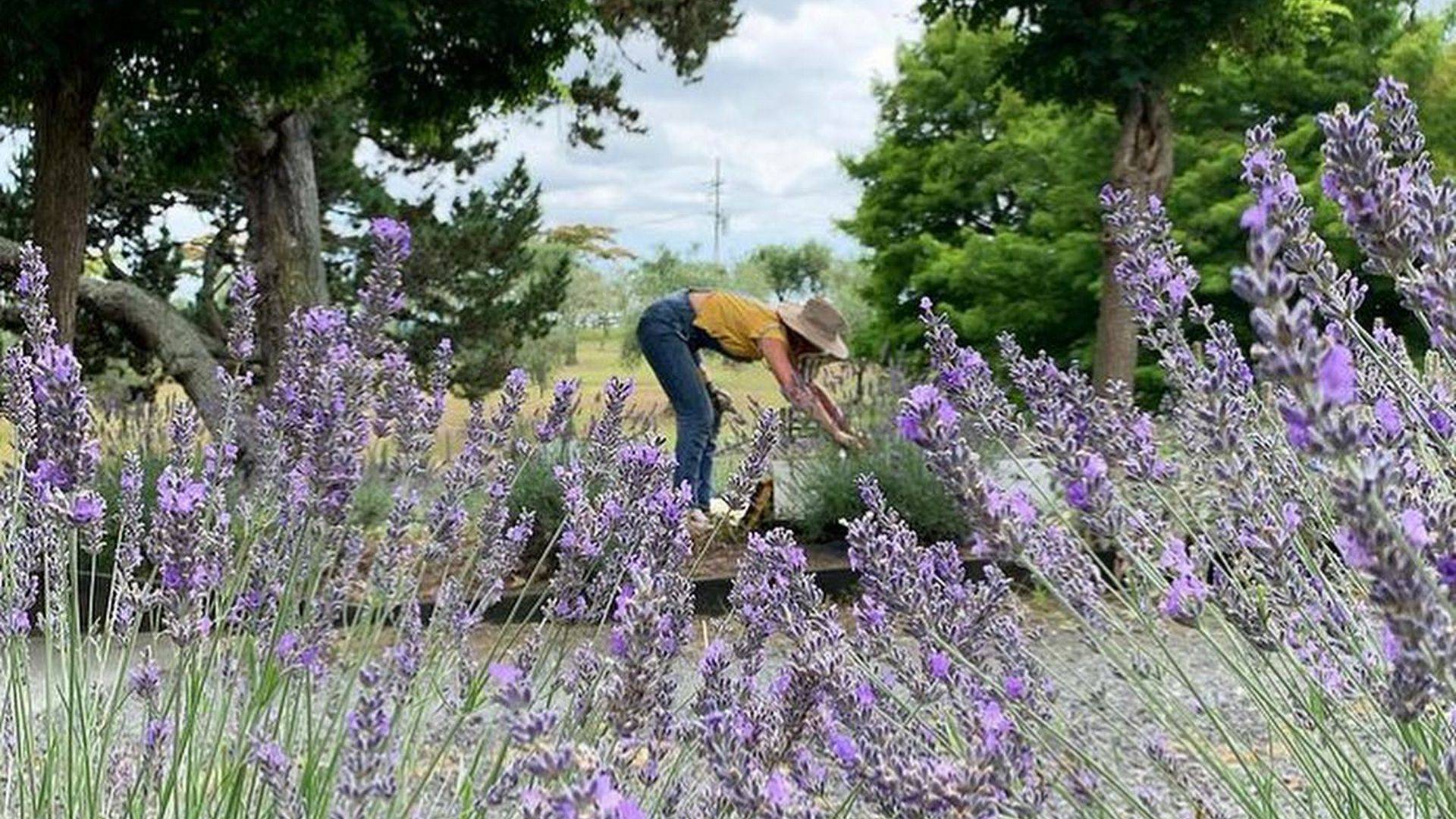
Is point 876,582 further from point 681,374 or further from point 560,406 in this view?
point 681,374

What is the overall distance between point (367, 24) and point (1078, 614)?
6.32 m

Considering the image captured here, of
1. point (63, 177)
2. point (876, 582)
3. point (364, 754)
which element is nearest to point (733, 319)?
point (63, 177)

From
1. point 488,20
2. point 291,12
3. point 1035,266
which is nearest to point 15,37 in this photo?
point 291,12

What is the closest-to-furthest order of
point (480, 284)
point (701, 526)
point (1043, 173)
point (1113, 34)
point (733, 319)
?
point (733, 319) < point (701, 526) < point (1113, 34) < point (480, 284) < point (1043, 173)

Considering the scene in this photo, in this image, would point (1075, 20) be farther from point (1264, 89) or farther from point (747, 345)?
point (1264, 89)

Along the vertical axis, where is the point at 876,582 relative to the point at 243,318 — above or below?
below

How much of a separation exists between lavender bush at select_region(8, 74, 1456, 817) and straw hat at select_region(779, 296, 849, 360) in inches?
159

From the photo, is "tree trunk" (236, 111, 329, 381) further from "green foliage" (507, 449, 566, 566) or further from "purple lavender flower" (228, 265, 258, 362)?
"purple lavender flower" (228, 265, 258, 362)

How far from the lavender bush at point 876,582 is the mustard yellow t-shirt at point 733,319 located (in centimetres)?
407

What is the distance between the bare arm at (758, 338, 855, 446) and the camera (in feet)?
21.0

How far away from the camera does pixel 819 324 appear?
267 inches

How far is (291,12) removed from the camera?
6621 millimetres

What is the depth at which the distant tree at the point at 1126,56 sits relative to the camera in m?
7.68

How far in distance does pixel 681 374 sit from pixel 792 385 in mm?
624
